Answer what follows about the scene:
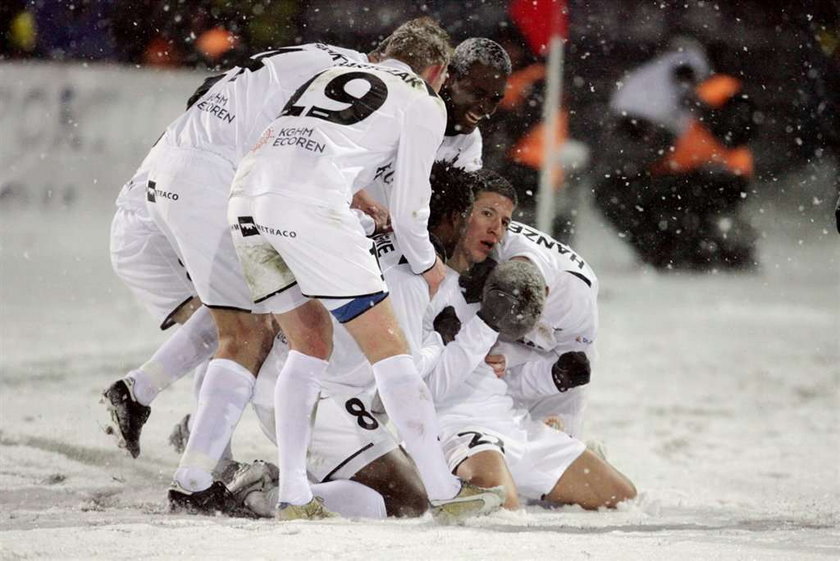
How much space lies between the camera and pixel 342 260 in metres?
3.47

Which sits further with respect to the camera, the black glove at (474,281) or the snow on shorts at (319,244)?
the black glove at (474,281)

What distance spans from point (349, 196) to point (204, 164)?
708 mm

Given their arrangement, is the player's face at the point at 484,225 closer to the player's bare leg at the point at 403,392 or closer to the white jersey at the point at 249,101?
the white jersey at the point at 249,101

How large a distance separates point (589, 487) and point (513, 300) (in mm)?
757

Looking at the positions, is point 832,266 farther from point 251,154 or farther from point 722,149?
Result: point 251,154

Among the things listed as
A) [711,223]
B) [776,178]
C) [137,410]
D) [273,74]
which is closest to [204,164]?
[273,74]

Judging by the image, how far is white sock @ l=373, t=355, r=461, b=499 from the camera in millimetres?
3494

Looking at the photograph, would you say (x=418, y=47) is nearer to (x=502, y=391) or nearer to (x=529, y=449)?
(x=502, y=391)

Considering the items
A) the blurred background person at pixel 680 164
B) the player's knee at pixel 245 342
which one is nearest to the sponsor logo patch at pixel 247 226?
the player's knee at pixel 245 342

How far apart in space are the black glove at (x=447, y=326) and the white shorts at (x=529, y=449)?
12.9 inches

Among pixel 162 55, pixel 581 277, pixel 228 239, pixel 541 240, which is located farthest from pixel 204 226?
pixel 162 55

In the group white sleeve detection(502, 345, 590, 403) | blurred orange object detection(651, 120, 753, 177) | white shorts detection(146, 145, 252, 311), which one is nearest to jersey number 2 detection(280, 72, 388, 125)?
white shorts detection(146, 145, 252, 311)

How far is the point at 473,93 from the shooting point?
439cm

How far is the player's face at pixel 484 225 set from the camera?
14.2 feet
